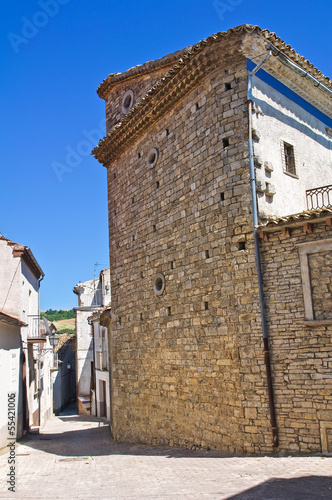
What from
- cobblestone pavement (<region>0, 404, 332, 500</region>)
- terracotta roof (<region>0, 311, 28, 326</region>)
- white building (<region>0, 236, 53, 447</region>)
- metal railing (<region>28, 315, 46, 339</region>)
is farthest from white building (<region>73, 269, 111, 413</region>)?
cobblestone pavement (<region>0, 404, 332, 500</region>)

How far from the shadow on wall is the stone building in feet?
4.73

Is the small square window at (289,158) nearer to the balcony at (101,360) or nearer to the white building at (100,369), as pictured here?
the white building at (100,369)

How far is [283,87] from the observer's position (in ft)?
34.1

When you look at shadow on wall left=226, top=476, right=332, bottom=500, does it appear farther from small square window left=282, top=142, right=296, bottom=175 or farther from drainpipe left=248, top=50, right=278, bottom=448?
small square window left=282, top=142, right=296, bottom=175

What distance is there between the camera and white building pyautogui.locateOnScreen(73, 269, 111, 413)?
2675 centimetres

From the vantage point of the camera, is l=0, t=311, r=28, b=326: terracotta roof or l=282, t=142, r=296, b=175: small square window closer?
l=282, t=142, r=296, b=175: small square window

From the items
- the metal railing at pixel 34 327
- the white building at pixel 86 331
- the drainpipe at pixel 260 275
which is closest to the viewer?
the drainpipe at pixel 260 275

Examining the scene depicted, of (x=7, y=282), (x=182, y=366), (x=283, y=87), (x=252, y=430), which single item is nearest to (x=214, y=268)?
(x=182, y=366)

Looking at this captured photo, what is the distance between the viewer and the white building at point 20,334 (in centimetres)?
1272

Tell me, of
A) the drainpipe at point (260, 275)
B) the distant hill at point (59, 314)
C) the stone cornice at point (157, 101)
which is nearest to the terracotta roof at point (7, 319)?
the stone cornice at point (157, 101)

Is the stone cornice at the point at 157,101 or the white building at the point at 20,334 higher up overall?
the stone cornice at the point at 157,101

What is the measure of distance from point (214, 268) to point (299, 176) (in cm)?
300

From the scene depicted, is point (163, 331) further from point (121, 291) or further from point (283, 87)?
point (283, 87)

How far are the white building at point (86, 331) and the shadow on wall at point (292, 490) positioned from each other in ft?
66.4
